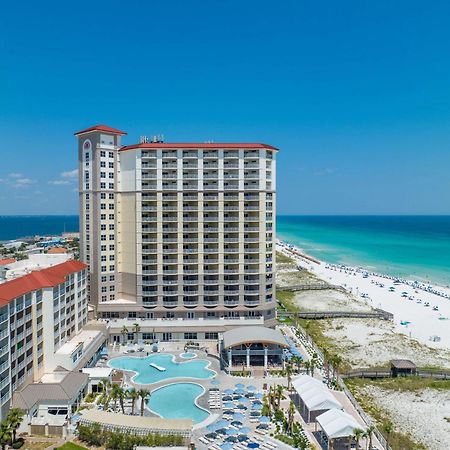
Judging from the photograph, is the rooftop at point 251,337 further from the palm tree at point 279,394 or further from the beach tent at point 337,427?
the beach tent at point 337,427

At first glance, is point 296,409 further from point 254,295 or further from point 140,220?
point 140,220

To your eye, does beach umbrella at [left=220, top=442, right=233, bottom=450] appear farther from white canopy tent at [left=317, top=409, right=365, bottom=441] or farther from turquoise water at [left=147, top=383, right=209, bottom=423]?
white canopy tent at [left=317, top=409, right=365, bottom=441]

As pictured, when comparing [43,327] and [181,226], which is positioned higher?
[181,226]

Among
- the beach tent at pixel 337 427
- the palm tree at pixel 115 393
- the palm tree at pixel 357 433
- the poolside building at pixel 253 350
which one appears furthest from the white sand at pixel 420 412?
the palm tree at pixel 115 393

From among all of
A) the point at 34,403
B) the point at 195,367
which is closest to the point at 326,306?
the point at 195,367

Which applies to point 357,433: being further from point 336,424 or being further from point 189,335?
point 189,335

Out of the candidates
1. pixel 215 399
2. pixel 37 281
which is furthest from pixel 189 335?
pixel 37 281
